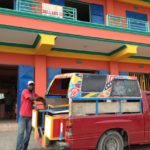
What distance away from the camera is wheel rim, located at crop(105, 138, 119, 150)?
6146 mm

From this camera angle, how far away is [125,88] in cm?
662

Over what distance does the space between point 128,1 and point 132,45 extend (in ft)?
13.4

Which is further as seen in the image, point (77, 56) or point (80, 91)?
point (77, 56)

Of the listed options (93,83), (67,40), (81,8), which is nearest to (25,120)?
(93,83)

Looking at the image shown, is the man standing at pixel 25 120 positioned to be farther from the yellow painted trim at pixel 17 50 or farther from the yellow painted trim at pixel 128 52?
the yellow painted trim at pixel 128 52

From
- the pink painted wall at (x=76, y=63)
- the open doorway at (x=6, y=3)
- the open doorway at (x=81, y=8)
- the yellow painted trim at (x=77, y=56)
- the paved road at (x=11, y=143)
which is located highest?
the open doorway at (x=81, y=8)

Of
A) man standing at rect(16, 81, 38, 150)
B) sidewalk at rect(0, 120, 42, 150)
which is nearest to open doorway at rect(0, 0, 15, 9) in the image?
sidewalk at rect(0, 120, 42, 150)

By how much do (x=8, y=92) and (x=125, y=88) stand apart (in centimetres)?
1107

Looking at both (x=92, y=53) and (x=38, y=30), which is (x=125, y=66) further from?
(x=38, y=30)

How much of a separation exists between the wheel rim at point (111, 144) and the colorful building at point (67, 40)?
5.95 metres

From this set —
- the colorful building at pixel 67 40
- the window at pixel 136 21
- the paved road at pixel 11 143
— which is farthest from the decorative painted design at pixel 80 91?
the window at pixel 136 21

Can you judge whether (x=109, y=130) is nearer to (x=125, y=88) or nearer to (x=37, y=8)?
(x=125, y=88)

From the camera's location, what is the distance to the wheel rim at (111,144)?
20.2 ft

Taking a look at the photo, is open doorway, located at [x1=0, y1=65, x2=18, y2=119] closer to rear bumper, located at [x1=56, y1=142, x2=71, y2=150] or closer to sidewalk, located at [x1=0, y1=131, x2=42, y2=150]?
sidewalk, located at [x1=0, y1=131, x2=42, y2=150]
